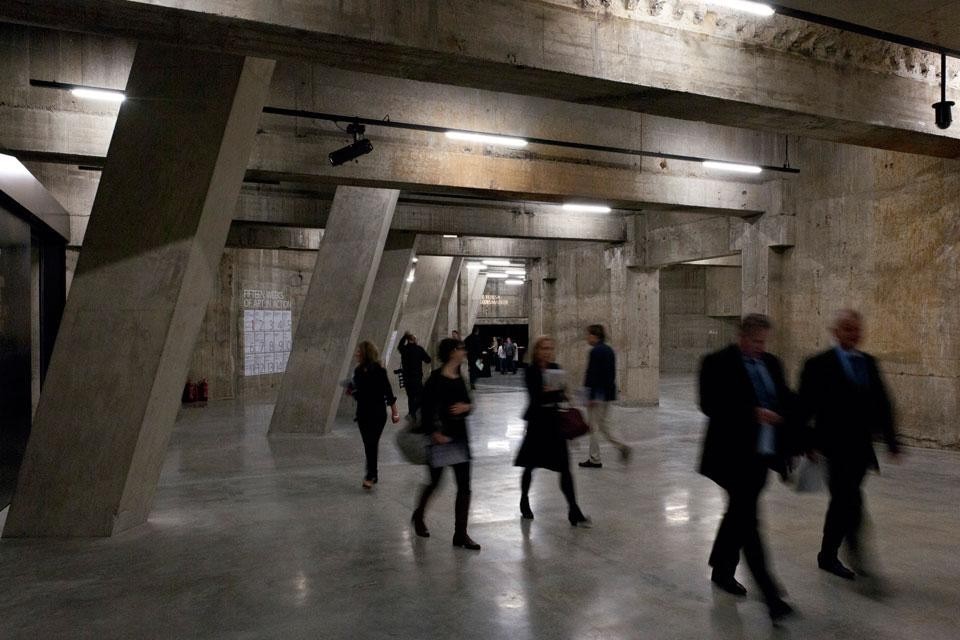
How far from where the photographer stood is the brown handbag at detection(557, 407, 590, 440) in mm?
6055

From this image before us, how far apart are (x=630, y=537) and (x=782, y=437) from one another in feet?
6.45

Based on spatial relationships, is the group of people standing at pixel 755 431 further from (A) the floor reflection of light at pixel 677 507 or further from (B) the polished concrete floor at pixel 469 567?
(A) the floor reflection of light at pixel 677 507

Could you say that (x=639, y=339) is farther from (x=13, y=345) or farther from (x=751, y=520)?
(x=751, y=520)

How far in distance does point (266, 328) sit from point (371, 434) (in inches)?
643

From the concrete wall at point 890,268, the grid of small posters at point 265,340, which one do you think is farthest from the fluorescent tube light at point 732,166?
the grid of small posters at point 265,340

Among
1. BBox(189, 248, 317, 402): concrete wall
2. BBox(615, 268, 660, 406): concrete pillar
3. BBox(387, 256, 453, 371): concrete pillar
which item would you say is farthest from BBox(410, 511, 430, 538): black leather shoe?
BBox(387, 256, 453, 371): concrete pillar

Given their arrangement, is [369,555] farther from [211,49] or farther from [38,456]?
[211,49]

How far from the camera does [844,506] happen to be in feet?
15.8

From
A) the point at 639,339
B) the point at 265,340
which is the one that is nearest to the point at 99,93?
the point at 639,339

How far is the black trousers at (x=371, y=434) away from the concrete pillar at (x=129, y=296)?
2395mm

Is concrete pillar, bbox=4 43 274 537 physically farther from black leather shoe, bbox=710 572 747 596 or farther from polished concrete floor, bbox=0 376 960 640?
black leather shoe, bbox=710 572 747 596

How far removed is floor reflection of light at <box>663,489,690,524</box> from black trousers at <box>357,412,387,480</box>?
3.17 m

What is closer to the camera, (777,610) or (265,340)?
(777,610)

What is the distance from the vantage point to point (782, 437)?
4.49 m
